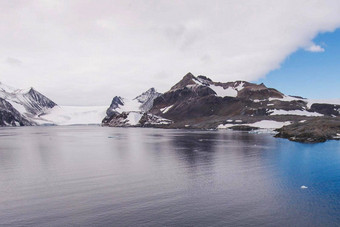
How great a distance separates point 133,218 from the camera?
66.1 ft

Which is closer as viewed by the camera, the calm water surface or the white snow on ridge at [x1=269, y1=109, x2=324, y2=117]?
the calm water surface

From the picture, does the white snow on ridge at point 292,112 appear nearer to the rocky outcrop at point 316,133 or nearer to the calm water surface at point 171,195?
the rocky outcrop at point 316,133

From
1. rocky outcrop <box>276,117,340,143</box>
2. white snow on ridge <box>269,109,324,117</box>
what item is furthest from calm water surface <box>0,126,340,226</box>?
white snow on ridge <box>269,109,324,117</box>

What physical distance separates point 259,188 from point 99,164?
2664cm

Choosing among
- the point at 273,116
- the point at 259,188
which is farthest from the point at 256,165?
the point at 273,116

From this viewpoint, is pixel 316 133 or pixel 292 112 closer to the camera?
pixel 316 133

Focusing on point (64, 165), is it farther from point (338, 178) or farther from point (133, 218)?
point (338, 178)

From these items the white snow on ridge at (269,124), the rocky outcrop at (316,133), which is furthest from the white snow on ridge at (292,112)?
the rocky outcrop at (316,133)

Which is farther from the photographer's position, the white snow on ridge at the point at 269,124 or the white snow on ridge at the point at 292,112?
the white snow on ridge at the point at 292,112

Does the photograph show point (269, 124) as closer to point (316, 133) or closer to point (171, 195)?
point (316, 133)

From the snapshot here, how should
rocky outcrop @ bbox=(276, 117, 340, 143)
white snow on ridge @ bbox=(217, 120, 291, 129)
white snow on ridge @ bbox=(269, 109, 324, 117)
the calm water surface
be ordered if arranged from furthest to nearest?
1. white snow on ridge @ bbox=(269, 109, 324, 117)
2. white snow on ridge @ bbox=(217, 120, 291, 129)
3. rocky outcrop @ bbox=(276, 117, 340, 143)
4. the calm water surface

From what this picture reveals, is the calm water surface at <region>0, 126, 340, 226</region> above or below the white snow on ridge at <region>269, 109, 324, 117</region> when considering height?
below

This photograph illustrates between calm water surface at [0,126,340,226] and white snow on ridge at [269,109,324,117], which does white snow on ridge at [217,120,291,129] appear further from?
calm water surface at [0,126,340,226]

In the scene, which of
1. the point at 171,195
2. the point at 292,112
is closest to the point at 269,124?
the point at 292,112
